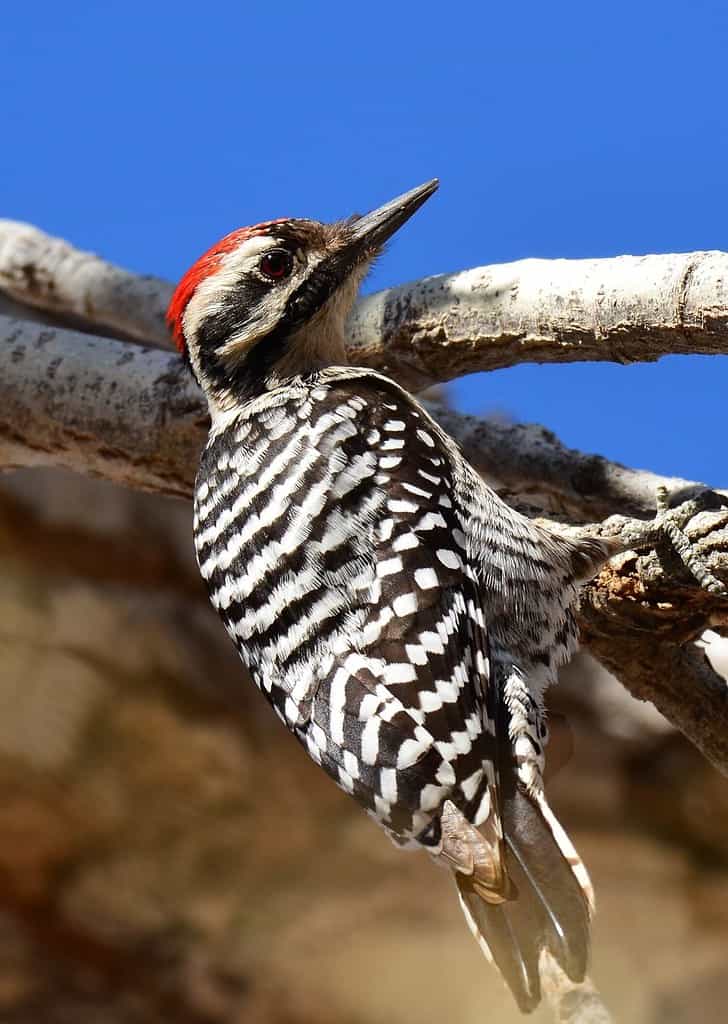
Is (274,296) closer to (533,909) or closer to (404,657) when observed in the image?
(404,657)

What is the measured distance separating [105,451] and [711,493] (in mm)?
1614

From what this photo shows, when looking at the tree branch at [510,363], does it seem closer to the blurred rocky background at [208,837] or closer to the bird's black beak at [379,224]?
the bird's black beak at [379,224]

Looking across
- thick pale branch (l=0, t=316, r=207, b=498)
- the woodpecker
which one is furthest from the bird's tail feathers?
thick pale branch (l=0, t=316, r=207, b=498)

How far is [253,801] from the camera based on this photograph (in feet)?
16.0

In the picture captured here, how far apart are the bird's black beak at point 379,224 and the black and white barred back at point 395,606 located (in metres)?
0.33

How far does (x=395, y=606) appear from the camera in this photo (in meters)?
1.87

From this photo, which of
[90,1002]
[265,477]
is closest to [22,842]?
[90,1002]

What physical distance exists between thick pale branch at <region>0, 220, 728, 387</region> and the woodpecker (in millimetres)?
163

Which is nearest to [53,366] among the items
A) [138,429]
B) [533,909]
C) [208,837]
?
[138,429]

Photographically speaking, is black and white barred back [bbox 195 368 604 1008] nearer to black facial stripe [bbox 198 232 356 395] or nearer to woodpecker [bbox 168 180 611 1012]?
woodpecker [bbox 168 180 611 1012]

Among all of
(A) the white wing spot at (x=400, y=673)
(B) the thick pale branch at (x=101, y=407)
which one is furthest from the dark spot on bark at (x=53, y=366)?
(A) the white wing spot at (x=400, y=673)

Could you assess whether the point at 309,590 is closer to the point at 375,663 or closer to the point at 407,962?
the point at 375,663

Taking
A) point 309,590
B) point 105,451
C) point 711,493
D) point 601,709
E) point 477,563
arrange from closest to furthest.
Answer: point 309,590 < point 477,563 < point 711,493 < point 105,451 < point 601,709

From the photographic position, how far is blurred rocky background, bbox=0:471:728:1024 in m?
4.67
